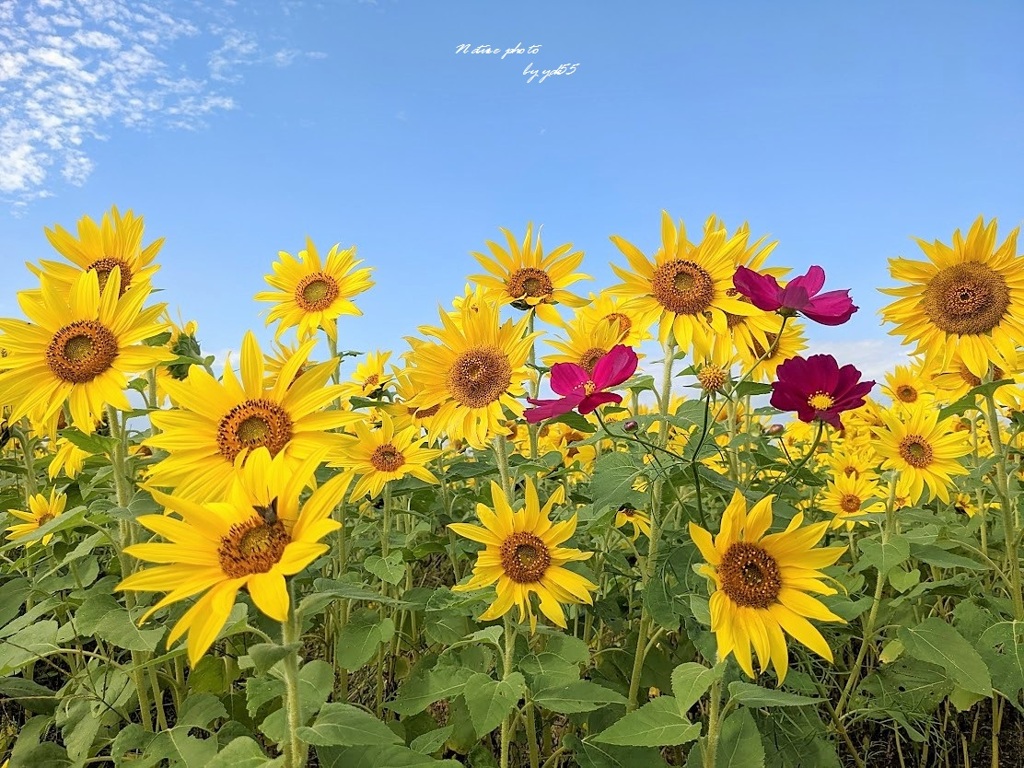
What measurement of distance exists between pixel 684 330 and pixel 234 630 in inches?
65.3

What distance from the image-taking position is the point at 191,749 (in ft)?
6.34

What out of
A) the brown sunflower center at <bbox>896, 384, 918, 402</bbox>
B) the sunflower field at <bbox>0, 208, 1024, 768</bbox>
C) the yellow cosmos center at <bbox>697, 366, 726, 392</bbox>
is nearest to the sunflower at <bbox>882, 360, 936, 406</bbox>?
the brown sunflower center at <bbox>896, 384, 918, 402</bbox>

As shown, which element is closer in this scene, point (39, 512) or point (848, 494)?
point (39, 512)

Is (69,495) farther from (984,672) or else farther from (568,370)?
(984,672)

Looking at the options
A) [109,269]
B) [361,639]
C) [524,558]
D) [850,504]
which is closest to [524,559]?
[524,558]

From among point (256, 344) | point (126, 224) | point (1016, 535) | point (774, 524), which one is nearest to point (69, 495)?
point (126, 224)

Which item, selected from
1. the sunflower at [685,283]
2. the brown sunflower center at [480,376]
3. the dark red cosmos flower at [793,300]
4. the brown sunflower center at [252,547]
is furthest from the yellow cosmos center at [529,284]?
the brown sunflower center at [252,547]

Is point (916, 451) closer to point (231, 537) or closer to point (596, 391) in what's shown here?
point (596, 391)

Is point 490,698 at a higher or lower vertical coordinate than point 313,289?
lower

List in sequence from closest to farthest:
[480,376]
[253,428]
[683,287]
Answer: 1. [253,428]
2. [480,376]
3. [683,287]

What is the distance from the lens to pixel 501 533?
7.47 ft

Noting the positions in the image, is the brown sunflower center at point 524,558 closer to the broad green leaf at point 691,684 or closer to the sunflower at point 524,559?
the sunflower at point 524,559

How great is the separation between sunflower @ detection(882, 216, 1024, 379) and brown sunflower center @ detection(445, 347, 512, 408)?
1.73 metres

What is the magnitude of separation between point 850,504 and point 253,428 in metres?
3.42
